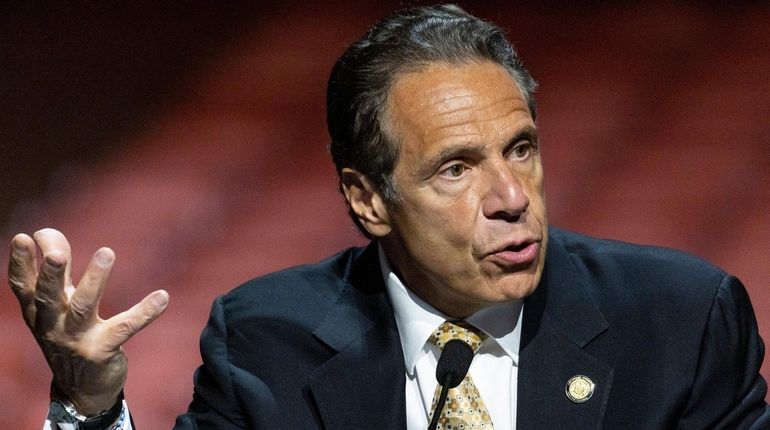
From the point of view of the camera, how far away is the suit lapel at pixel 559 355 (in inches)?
99.6

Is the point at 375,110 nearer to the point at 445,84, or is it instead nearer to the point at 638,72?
the point at 445,84

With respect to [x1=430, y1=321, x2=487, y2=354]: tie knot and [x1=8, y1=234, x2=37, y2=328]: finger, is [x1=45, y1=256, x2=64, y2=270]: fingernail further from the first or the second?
[x1=430, y1=321, x2=487, y2=354]: tie knot

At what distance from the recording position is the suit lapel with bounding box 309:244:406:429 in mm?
2623

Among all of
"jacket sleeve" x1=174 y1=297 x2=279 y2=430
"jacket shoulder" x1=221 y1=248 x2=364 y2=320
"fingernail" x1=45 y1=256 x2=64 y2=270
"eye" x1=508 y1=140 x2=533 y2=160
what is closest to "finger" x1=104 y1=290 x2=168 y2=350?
"fingernail" x1=45 y1=256 x2=64 y2=270

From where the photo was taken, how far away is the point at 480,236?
247 centimetres

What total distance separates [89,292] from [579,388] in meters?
0.92

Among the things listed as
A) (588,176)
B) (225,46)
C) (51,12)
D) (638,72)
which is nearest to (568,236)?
(588,176)

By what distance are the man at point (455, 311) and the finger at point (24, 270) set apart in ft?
0.16

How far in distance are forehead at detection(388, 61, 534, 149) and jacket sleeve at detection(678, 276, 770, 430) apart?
20.6 inches

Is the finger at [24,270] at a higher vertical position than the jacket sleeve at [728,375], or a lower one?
higher

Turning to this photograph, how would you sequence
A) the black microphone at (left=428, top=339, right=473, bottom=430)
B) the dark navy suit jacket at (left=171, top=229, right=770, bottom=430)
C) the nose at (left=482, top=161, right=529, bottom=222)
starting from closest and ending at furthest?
1. the black microphone at (left=428, top=339, right=473, bottom=430)
2. the nose at (left=482, top=161, right=529, bottom=222)
3. the dark navy suit jacket at (left=171, top=229, right=770, bottom=430)

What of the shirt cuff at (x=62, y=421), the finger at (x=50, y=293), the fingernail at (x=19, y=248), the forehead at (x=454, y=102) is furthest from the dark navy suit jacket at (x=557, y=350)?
the fingernail at (x=19, y=248)

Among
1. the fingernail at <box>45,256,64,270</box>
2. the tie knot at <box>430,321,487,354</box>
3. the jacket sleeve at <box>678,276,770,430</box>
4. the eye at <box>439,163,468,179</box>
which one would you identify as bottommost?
the jacket sleeve at <box>678,276,770,430</box>

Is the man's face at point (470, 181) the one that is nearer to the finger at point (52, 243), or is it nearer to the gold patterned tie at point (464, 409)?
the gold patterned tie at point (464, 409)
